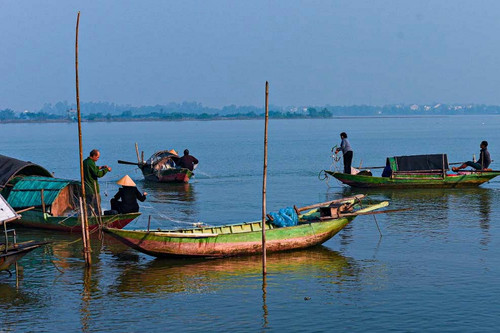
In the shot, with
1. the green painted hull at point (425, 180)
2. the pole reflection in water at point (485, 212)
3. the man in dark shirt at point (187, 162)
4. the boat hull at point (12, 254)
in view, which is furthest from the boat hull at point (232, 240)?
the man in dark shirt at point (187, 162)

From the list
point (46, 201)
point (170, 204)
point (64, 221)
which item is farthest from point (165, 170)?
point (64, 221)

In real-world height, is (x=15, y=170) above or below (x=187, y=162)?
above

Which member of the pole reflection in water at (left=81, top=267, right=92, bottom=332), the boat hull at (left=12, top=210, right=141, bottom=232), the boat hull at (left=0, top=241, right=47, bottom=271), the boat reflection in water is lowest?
the pole reflection in water at (left=81, top=267, right=92, bottom=332)

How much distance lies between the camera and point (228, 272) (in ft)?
52.1

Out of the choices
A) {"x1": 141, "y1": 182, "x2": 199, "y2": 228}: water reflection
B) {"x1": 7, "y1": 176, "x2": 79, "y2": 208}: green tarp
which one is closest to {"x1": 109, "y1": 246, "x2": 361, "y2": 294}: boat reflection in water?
{"x1": 141, "y1": 182, "x2": 199, "y2": 228}: water reflection

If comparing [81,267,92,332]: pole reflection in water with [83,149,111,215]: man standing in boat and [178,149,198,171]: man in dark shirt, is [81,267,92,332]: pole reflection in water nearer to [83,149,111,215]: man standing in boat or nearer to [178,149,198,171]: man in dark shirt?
[83,149,111,215]: man standing in boat

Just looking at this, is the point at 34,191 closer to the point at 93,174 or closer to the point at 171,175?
the point at 93,174

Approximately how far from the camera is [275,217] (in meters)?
17.7

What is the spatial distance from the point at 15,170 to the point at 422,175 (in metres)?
16.2

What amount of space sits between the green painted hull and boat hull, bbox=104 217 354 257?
12.1m

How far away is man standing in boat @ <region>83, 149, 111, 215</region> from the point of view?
18.1 m

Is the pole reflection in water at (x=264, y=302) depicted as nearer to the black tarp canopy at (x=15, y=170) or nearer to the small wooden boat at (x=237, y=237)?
the small wooden boat at (x=237, y=237)

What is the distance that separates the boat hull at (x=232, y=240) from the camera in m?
16.1

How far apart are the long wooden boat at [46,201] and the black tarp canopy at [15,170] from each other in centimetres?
28
